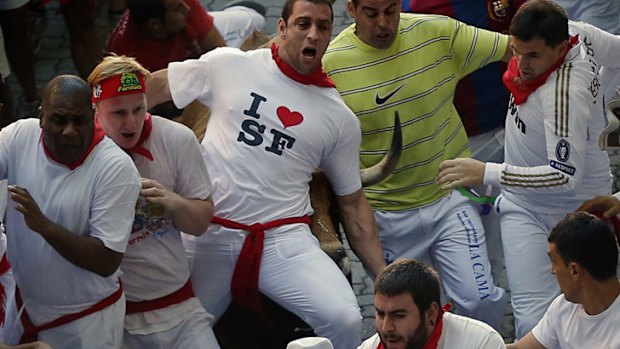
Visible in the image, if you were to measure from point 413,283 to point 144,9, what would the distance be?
343cm

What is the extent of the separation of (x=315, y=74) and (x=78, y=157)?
5.05 ft

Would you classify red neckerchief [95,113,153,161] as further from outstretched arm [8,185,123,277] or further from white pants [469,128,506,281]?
white pants [469,128,506,281]

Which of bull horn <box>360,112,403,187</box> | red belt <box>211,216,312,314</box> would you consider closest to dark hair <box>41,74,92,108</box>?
red belt <box>211,216,312,314</box>

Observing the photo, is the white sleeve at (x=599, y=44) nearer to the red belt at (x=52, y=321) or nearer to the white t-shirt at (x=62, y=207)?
the white t-shirt at (x=62, y=207)

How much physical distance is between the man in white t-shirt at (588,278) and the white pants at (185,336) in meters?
1.69

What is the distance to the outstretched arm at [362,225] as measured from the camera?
24.2 feet

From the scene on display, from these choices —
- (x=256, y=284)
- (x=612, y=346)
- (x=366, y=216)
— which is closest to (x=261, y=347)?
(x=256, y=284)

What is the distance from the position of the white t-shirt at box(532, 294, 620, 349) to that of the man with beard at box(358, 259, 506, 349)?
595 mm

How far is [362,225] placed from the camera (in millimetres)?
7371

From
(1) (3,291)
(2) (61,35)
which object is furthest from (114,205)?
(2) (61,35)

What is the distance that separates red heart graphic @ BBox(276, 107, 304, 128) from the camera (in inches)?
281

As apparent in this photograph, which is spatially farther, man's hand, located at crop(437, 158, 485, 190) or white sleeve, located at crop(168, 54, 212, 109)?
man's hand, located at crop(437, 158, 485, 190)

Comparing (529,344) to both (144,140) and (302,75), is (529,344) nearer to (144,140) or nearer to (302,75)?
(302,75)

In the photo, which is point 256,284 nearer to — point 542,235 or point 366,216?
point 366,216
